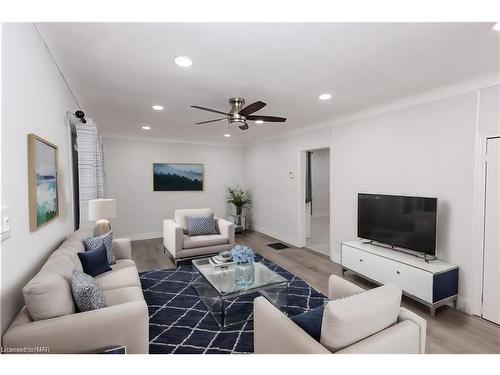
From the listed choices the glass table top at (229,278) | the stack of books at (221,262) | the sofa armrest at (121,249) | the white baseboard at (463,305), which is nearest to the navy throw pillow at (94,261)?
the sofa armrest at (121,249)

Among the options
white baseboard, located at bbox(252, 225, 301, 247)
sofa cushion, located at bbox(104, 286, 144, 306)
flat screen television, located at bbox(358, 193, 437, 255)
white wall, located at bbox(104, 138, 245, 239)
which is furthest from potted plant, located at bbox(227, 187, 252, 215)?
sofa cushion, located at bbox(104, 286, 144, 306)

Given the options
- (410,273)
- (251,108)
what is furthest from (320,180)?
(251,108)

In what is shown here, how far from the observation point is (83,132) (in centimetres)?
292

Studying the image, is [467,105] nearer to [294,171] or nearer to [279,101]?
[279,101]

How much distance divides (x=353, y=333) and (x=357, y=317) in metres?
0.09

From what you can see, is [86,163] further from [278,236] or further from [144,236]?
[278,236]

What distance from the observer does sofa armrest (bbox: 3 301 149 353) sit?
4.32 feet

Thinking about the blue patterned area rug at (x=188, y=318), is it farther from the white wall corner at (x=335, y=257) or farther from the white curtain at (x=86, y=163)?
the white curtain at (x=86, y=163)

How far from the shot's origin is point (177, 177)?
6340mm

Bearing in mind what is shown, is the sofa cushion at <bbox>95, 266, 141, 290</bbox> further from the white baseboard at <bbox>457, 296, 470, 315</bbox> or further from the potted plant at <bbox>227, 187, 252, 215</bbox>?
the potted plant at <bbox>227, 187, 252, 215</bbox>

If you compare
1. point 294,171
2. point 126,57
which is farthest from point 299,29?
point 294,171

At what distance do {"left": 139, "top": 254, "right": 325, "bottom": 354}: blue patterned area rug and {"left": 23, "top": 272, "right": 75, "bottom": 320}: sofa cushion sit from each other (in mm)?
927

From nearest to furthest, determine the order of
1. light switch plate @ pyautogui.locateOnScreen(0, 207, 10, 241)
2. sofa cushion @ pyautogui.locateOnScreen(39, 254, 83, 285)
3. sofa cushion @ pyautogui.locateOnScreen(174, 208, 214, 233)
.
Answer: light switch plate @ pyautogui.locateOnScreen(0, 207, 10, 241) < sofa cushion @ pyautogui.locateOnScreen(39, 254, 83, 285) < sofa cushion @ pyautogui.locateOnScreen(174, 208, 214, 233)

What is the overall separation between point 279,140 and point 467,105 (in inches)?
138
